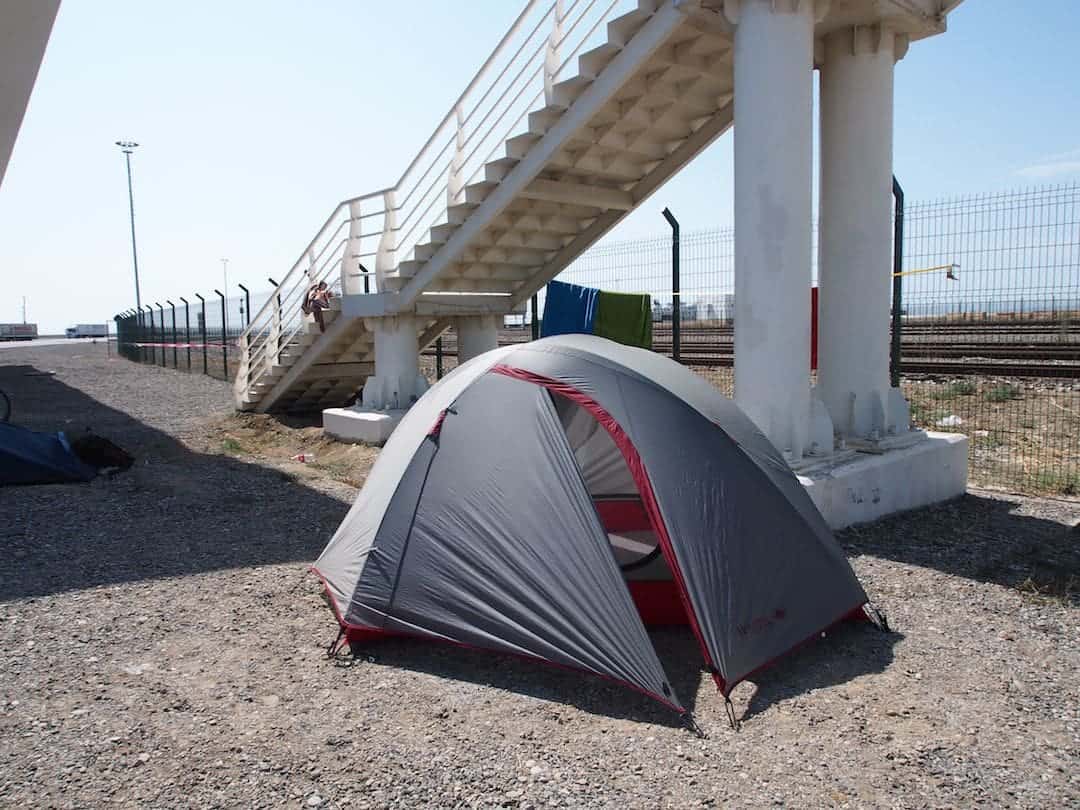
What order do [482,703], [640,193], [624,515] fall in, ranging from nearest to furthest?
[482,703] → [624,515] → [640,193]

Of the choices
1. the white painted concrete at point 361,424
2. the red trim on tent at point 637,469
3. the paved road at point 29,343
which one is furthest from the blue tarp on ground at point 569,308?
the paved road at point 29,343

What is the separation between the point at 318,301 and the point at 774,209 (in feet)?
23.1

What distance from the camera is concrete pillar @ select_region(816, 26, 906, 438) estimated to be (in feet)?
25.2

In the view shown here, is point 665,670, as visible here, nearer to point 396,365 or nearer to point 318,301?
point 396,365

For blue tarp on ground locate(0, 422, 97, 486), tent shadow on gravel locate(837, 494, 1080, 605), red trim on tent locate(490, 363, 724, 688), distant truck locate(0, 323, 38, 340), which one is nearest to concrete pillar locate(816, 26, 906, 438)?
tent shadow on gravel locate(837, 494, 1080, 605)

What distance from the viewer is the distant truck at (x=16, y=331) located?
68250 mm

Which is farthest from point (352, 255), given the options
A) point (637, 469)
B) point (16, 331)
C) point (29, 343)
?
point (16, 331)

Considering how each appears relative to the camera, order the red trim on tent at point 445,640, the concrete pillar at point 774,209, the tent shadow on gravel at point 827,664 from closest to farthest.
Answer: the red trim on tent at point 445,640 < the tent shadow on gravel at point 827,664 < the concrete pillar at point 774,209

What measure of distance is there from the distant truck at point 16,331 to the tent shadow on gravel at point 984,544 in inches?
3012

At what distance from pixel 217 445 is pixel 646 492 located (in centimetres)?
877

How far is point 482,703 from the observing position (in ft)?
13.1

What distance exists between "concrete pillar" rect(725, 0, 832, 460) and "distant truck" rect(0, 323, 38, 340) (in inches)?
2977

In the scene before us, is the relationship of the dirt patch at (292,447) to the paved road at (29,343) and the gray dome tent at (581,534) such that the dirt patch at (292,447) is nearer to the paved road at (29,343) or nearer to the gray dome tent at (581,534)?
the gray dome tent at (581,534)

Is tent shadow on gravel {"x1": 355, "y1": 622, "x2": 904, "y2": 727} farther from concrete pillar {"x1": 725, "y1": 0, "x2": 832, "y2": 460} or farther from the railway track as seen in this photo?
the railway track
